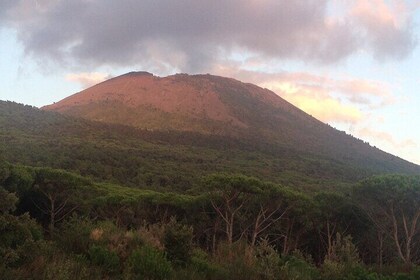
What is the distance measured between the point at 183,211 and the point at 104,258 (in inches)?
1319

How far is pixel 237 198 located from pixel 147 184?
1201 inches

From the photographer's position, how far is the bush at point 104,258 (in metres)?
8.77

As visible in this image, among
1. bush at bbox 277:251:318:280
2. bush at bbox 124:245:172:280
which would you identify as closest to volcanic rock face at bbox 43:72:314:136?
bush at bbox 277:251:318:280

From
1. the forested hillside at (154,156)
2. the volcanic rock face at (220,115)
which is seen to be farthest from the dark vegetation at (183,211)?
the volcanic rock face at (220,115)

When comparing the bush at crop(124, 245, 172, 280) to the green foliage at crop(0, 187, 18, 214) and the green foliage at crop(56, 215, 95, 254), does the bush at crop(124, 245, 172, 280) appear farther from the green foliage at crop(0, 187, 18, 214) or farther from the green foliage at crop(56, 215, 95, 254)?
the green foliage at crop(0, 187, 18, 214)

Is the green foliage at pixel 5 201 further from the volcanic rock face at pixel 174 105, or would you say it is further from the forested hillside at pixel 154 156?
the volcanic rock face at pixel 174 105

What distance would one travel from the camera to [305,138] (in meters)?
138

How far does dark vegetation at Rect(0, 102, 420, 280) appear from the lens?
952 centimetres

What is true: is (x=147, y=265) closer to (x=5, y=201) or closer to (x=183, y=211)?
(x=5, y=201)

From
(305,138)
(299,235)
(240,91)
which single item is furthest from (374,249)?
(240,91)

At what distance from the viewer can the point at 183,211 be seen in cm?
4222

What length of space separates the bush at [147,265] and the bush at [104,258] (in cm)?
25

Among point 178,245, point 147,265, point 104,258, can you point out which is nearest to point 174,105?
point 178,245

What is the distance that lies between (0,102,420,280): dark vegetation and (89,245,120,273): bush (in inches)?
1.1
